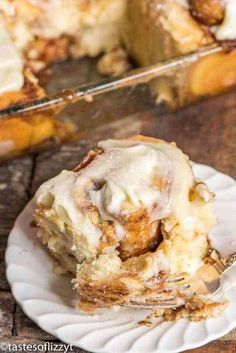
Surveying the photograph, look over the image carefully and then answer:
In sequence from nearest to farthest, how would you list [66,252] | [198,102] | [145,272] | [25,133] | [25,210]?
[145,272] < [66,252] < [25,210] < [25,133] < [198,102]

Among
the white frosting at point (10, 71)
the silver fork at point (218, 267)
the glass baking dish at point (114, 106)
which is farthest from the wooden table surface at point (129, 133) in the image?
the silver fork at point (218, 267)

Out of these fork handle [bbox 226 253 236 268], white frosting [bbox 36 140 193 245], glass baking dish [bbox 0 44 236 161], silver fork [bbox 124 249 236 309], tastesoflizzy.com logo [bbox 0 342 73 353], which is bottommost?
tastesoflizzy.com logo [bbox 0 342 73 353]

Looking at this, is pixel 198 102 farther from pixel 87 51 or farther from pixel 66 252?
pixel 66 252

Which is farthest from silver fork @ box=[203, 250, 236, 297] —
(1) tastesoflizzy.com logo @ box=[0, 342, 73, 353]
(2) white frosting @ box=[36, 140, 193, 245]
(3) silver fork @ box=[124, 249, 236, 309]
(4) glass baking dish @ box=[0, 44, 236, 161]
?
(4) glass baking dish @ box=[0, 44, 236, 161]

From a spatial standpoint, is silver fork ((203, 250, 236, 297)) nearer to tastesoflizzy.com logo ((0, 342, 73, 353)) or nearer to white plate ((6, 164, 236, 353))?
white plate ((6, 164, 236, 353))

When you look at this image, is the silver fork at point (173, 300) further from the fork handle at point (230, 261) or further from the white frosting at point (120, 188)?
the white frosting at point (120, 188)

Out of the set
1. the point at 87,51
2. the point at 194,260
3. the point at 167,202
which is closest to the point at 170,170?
the point at 167,202
